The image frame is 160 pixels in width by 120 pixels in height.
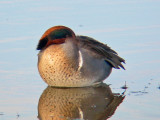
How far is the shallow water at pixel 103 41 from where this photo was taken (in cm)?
787

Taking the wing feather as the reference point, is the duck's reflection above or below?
below

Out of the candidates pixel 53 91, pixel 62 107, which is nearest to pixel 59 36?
pixel 53 91

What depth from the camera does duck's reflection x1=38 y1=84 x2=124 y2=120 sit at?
24.5ft

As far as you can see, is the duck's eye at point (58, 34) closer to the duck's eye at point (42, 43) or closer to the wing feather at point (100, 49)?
the duck's eye at point (42, 43)

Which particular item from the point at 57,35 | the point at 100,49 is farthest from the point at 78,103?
the point at 100,49

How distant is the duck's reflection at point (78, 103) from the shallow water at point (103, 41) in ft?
0.05

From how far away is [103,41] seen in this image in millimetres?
11680

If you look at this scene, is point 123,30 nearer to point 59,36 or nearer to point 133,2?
point 133,2

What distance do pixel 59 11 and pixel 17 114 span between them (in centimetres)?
675

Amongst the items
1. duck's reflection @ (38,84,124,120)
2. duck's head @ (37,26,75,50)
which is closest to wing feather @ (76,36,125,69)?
duck's head @ (37,26,75,50)

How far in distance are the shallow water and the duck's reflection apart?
14mm

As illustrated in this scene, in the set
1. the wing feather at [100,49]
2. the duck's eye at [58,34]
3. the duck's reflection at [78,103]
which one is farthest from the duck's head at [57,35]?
the duck's reflection at [78,103]

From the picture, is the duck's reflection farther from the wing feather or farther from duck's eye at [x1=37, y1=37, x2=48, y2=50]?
duck's eye at [x1=37, y1=37, x2=48, y2=50]

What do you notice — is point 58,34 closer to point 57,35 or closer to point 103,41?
point 57,35
